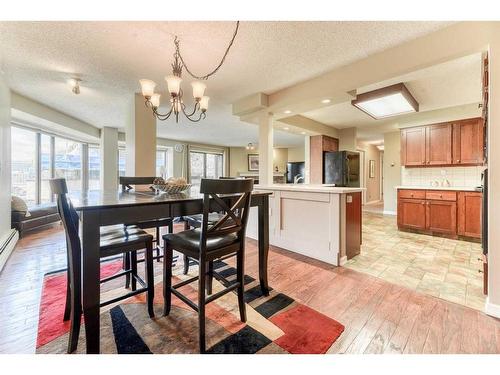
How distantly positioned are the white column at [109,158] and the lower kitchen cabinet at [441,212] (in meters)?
6.45

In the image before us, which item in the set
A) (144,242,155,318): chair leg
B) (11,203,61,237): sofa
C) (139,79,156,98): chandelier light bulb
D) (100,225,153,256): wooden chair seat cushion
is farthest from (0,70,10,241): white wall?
(144,242,155,318): chair leg

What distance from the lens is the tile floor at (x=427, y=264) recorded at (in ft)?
6.64

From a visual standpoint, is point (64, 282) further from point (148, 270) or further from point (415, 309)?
point (415, 309)

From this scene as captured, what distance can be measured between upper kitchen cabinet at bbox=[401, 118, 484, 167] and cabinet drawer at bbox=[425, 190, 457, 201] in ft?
2.05

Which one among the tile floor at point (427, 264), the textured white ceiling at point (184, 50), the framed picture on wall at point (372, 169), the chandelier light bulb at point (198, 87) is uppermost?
the textured white ceiling at point (184, 50)

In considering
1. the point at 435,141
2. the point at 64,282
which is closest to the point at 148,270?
the point at 64,282

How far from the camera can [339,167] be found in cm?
552

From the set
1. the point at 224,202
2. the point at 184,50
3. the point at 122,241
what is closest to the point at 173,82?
the point at 184,50

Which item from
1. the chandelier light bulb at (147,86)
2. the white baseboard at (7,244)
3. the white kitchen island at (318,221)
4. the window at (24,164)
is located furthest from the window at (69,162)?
the white kitchen island at (318,221)

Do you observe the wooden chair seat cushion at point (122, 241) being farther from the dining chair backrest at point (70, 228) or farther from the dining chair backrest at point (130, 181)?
the dining chair backrest at point (130, 181)

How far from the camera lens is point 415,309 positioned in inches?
68.0

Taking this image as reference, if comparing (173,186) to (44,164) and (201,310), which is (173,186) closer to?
(201,310)

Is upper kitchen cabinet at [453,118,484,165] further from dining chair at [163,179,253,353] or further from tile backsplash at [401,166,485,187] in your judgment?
dining chair at [163,179,253,353]
